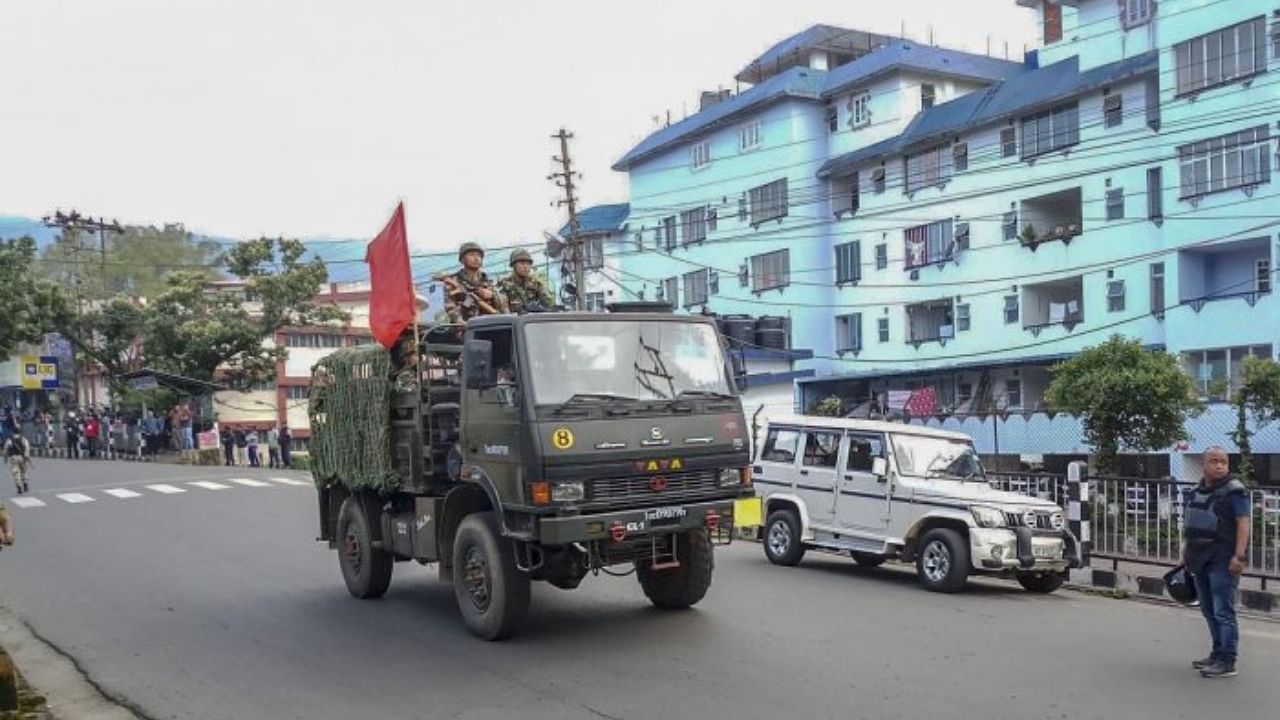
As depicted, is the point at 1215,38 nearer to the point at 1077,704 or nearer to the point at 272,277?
the point at 1077,704

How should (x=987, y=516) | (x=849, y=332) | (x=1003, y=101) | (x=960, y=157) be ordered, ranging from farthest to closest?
(x=849, y=332), (x=960, y=157), (x=1003, y=101), (x=987, y=516)

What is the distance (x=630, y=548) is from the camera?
787 centimetres

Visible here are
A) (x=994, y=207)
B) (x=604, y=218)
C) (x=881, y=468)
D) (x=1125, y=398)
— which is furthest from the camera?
(x=604, y=218)

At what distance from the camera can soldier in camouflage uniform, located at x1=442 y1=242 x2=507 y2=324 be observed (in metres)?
9.36

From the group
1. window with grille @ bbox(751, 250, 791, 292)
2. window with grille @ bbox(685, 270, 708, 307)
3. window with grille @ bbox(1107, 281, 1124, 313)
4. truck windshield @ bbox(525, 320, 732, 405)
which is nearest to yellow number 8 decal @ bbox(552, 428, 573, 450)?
truck windshield @ bbox(525, 320, 732, 405)

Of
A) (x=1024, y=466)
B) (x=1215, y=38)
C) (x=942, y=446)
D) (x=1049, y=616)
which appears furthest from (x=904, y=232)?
(x=1049, y=616)

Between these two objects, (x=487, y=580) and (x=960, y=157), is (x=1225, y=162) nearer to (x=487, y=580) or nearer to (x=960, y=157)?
(x=960, y=157)

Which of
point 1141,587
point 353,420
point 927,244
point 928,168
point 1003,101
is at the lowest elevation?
point 1141,587

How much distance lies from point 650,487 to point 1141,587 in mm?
6855

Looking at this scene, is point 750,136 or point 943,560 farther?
point 750,136

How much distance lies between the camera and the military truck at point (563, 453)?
739 cm

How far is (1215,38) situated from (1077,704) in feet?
83.4

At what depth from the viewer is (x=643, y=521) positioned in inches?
296

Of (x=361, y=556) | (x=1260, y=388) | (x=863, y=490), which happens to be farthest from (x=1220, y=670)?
(x=1260, y=388)
